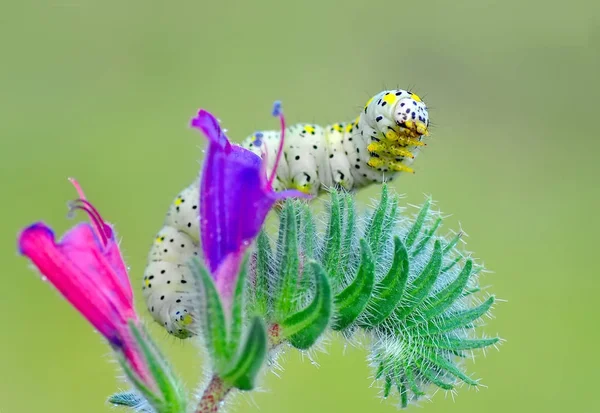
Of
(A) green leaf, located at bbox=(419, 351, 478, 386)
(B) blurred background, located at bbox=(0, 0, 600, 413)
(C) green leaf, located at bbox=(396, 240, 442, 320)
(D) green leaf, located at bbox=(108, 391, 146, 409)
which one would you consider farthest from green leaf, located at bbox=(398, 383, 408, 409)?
(B) blurred background, located at bbox=(0, 0, 600, 413)

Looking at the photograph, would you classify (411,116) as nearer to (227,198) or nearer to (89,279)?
(227,198)

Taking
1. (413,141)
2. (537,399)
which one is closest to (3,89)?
(537,399)

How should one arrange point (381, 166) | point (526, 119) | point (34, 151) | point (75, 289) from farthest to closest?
1. point (526, 119)
2. point (34, 151)
3. point (381, 166)
4. point (75, 289)

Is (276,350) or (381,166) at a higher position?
(381,166)

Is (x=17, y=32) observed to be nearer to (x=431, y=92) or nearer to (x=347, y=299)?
(x=431, y=92)

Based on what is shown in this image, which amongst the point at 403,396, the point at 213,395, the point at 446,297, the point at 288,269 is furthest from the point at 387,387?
the point at 213,395

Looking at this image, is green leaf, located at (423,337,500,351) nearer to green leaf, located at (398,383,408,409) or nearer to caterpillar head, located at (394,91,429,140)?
green leaf, located at (398,383,408,409)

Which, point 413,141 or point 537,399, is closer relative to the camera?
point 413,141
